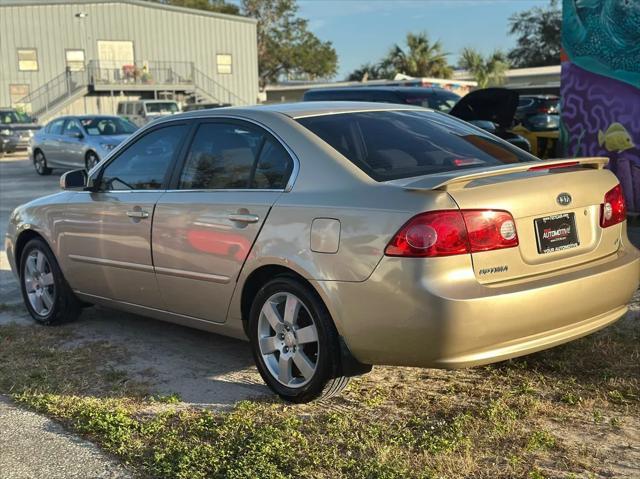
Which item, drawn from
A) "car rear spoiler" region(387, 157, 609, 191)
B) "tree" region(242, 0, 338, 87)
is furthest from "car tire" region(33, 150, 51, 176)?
"tree" region(242, 0, 338, 87)

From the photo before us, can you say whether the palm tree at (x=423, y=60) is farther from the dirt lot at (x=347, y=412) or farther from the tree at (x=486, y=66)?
the dirt lot at (x=347, y=412)

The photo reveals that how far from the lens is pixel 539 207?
361 cm

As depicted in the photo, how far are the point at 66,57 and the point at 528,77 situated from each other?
24560mm

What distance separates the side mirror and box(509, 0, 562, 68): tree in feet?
183

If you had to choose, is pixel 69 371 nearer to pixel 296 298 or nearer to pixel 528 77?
pixel 296 298

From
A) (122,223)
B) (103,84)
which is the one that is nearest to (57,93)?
(103,84)

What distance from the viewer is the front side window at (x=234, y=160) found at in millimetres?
4207

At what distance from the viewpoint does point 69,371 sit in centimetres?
466

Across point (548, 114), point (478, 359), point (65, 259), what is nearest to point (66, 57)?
point (548, 114)

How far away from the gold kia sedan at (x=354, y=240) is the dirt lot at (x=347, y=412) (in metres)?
0.30

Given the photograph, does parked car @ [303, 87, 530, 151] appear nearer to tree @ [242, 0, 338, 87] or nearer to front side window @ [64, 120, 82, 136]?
front side window @ [64, 120, 82, 136]

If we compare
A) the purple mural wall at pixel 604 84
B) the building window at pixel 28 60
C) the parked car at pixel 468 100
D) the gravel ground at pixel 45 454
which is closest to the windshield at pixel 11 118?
the building window at pixel 28 60

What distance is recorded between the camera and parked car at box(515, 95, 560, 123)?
14.8 metres

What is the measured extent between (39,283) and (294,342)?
9.11 feet
